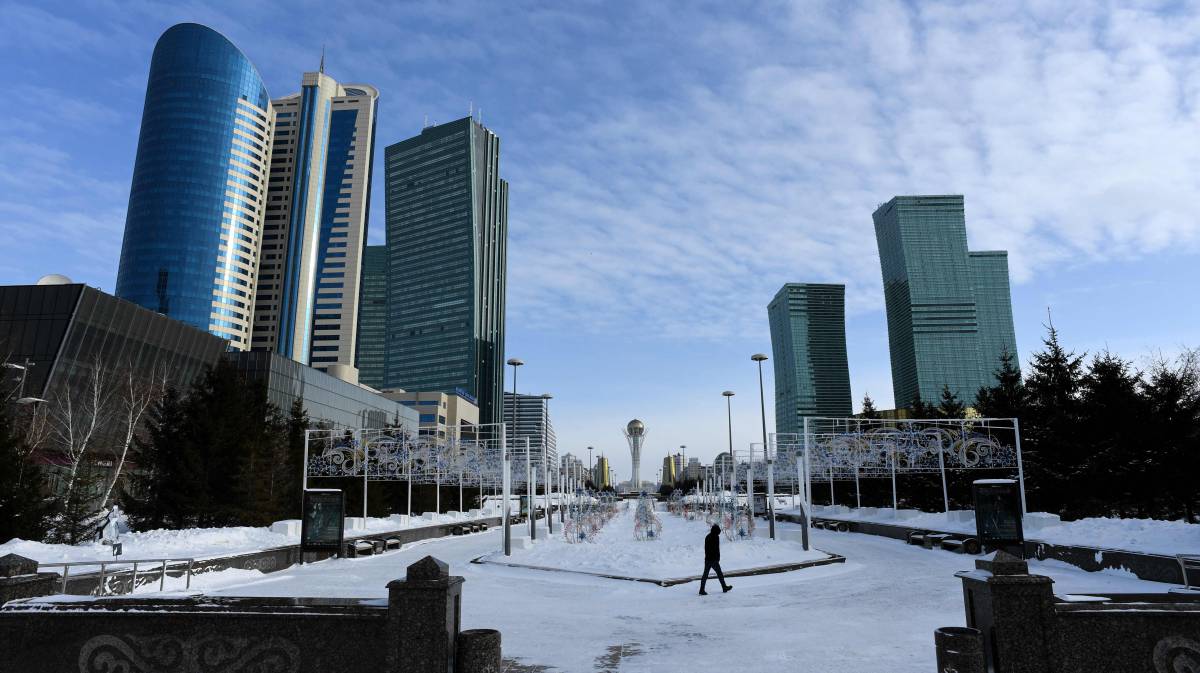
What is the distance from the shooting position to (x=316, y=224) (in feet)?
546

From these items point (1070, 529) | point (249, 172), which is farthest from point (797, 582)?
point (249, 172)

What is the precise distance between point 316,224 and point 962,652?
179 metres

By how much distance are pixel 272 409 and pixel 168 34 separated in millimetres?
146963

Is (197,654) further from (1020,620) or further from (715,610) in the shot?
(715,610)

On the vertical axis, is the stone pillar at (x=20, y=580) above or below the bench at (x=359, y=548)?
above

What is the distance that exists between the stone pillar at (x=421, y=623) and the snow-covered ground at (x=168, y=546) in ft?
38.6

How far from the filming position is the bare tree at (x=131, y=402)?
30.9 metres

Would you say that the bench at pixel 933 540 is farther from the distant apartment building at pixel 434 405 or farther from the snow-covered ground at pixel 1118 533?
the distant apartment building at pixel 434 405

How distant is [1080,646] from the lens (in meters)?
6.30

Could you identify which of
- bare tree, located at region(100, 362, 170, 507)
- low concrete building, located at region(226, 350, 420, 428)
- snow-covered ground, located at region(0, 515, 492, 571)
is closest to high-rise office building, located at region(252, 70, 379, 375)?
low concrete building, located at region(226, 350, 420, 428)

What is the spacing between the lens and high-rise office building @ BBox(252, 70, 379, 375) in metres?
158

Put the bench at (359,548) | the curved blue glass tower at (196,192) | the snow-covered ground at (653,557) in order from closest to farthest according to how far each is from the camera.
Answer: the snow-covered ground at (653,557) < the bench at (359,548) < the curved blue glass tower at (196,192)

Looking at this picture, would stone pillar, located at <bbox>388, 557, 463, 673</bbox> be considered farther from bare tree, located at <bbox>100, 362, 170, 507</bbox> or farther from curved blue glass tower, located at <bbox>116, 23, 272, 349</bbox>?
curved blue glass tower, located at <bbox>116, 23, 272, 349</bbox>

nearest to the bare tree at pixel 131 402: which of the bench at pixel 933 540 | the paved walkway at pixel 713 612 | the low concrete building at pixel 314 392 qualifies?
the low concrete building at pixel 314 392
